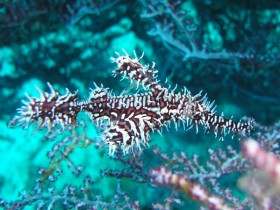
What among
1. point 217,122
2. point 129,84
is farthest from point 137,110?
point 129,84

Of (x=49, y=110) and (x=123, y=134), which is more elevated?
(x=49, y=110)

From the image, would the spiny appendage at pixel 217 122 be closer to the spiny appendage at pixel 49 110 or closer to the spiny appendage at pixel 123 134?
the spiny appendage at pixel 123 134

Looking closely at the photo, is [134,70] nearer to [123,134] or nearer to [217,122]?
[123,134]

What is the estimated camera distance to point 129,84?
451 centimetres

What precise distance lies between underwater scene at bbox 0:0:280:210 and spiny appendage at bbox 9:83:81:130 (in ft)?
2.88

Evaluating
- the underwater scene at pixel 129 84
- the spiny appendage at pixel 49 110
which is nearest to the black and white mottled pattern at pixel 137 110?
the spiny appendage at pixel 49 110

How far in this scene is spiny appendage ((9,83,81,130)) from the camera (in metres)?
2.82

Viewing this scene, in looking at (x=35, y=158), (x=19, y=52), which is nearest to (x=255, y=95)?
(x=35, y=158)

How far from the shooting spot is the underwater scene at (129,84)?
412 centimetres

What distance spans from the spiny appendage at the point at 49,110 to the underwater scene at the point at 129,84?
88 centimetres

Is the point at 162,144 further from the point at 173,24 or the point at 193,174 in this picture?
the point at 173,24

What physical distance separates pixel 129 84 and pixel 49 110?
172cm

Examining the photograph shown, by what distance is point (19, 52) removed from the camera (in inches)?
235

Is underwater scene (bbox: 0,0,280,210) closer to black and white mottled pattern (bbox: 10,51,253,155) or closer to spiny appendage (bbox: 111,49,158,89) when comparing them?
black and white mottled pattern (bbox: 10,51,253,155)
